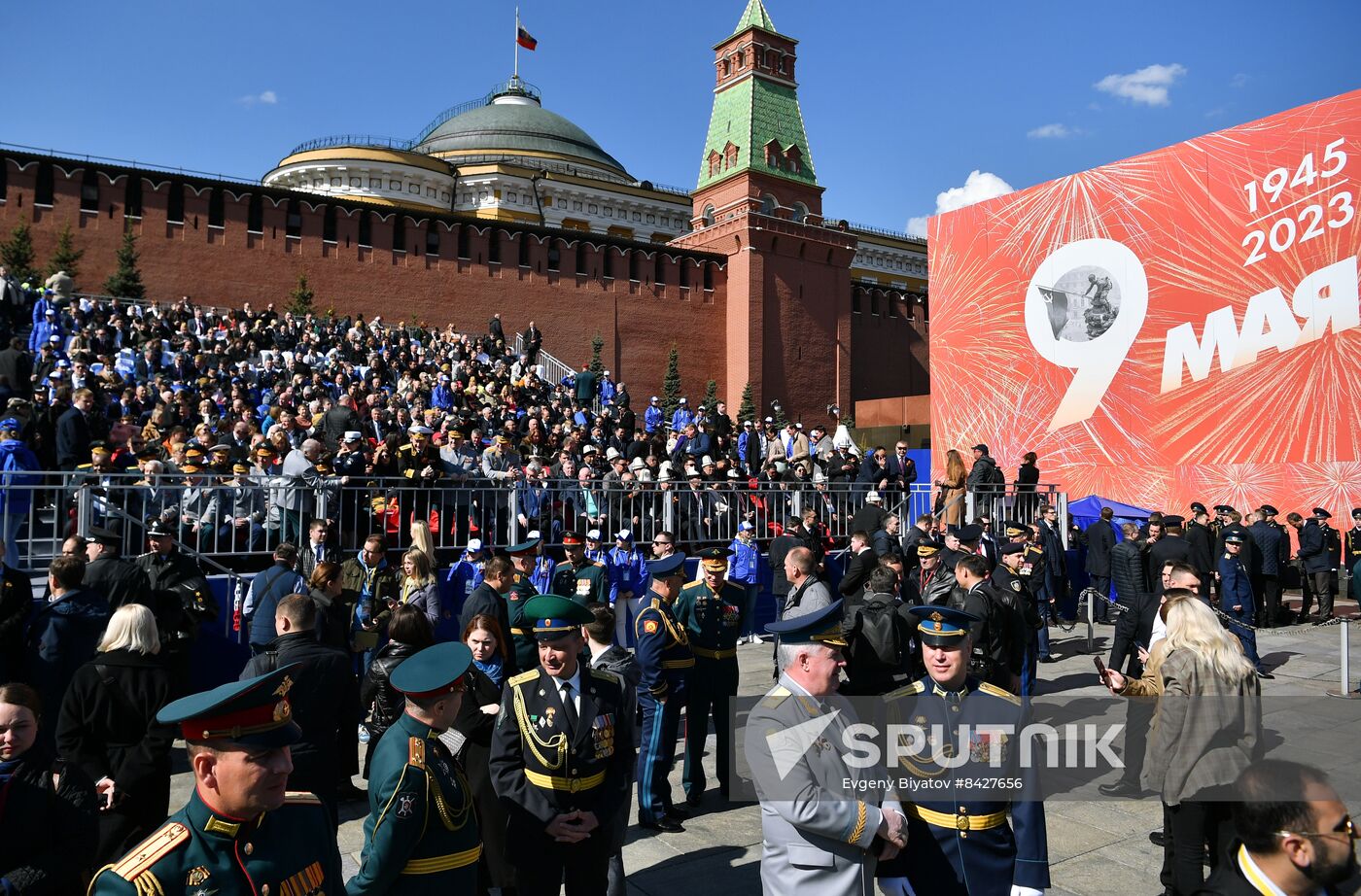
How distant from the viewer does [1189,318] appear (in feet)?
67.0

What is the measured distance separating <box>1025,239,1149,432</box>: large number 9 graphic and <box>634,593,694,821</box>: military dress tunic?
61.2ft

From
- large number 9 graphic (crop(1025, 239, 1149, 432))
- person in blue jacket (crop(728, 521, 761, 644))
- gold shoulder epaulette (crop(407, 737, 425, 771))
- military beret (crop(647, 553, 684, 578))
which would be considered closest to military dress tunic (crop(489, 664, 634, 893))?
gold shoulder epaulette (crop(407, 737, 425, 771))

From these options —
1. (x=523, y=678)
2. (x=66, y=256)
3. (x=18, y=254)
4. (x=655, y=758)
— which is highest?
(x=66, y=256)

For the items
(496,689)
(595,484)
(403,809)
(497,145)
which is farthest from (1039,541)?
(497,145)

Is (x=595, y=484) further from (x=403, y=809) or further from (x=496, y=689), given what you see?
(x=403, y=809)

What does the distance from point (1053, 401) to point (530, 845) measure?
850 inches

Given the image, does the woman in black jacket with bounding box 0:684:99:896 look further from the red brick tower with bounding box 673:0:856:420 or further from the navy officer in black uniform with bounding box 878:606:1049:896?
the red brick tower with bounding box 673:0:856:420

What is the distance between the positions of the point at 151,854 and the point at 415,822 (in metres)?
0.97

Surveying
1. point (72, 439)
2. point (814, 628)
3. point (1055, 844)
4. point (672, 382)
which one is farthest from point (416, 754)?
point (672, 382)

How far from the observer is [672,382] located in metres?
33.7

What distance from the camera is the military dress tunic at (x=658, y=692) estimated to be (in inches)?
230

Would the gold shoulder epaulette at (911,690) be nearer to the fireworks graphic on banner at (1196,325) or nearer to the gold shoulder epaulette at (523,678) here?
the gold shoulder epaulette at (523,678)

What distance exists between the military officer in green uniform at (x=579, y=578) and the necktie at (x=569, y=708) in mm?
4237

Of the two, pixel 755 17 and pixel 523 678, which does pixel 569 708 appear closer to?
pixel 523 678
